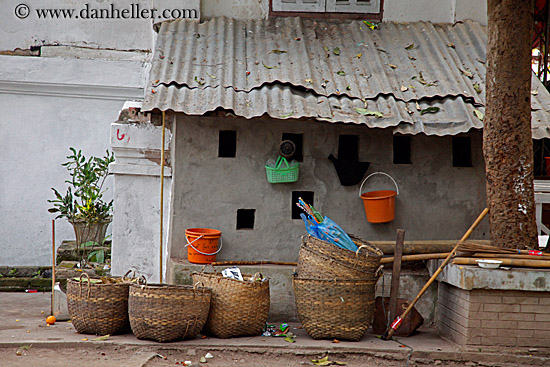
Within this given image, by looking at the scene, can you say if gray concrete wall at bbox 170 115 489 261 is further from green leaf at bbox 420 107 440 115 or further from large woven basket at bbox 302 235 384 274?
large woven basket at bbox 302 235 384 274

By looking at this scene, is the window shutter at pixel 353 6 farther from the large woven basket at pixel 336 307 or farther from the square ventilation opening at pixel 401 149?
the large woven basket at pixel 336 307

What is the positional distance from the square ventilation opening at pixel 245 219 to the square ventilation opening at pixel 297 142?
909 millimetres

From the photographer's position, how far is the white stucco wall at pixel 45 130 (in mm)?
10305

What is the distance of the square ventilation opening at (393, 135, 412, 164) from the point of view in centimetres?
788

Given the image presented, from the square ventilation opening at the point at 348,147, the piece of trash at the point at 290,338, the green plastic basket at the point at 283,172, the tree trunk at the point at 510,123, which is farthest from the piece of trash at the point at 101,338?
the tree trunk at the point at 510,123

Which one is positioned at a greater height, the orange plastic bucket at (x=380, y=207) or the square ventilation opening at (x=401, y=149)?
the square ventilation opening at (x=401, y=149)

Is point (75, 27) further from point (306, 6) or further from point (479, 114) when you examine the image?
point (479, 114)

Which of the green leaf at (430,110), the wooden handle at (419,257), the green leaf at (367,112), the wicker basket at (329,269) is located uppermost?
the green leaf at (430,110)

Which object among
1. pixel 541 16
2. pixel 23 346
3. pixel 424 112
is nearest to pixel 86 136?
pixel 23 346

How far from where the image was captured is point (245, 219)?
784 cm

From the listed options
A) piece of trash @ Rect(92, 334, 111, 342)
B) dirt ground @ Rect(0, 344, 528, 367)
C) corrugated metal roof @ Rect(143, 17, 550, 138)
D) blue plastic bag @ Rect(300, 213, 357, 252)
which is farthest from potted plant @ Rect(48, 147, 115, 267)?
blue plastic bag @ Rect(300, 213, 357, 252)

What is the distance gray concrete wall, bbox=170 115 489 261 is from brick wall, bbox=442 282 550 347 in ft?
5.40

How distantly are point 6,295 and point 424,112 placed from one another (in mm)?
6739

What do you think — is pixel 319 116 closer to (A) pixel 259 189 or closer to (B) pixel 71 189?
(A) pixel 259 189
